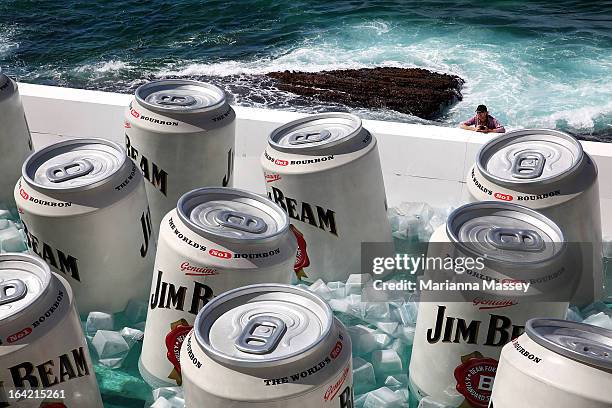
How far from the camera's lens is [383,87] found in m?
13.5

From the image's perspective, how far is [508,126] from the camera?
1270 cm

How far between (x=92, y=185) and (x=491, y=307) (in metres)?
1.92

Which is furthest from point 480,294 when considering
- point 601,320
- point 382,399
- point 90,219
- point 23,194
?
point 23,194

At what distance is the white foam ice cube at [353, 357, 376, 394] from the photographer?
3.87 meters

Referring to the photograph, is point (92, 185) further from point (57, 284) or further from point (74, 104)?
point (74, 104)

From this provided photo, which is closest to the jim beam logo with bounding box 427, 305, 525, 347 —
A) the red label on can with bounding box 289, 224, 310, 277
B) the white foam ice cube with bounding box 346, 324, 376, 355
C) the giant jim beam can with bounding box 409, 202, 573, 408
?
the giant jim beam can with bounding box 409, 202, 573, 408

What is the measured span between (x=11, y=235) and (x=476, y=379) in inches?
111

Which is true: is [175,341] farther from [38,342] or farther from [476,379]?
[476,379]

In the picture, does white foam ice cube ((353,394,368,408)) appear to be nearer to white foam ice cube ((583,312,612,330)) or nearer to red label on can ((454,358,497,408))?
red label on can ((454,358,497,408))

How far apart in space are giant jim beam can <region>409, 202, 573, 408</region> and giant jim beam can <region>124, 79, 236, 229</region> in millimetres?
1567

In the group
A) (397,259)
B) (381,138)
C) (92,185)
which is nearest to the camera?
(92,185)

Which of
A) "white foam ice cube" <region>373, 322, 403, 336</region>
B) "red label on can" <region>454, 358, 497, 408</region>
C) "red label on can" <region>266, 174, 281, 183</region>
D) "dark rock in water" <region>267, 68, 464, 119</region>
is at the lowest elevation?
"dark rock in water" <region>267, 68, 464, 119</region>

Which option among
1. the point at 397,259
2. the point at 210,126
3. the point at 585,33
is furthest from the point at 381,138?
the point at 585,33

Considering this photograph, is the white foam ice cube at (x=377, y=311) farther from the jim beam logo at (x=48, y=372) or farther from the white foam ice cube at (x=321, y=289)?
the jim beam logo at (x=48, y=372)
